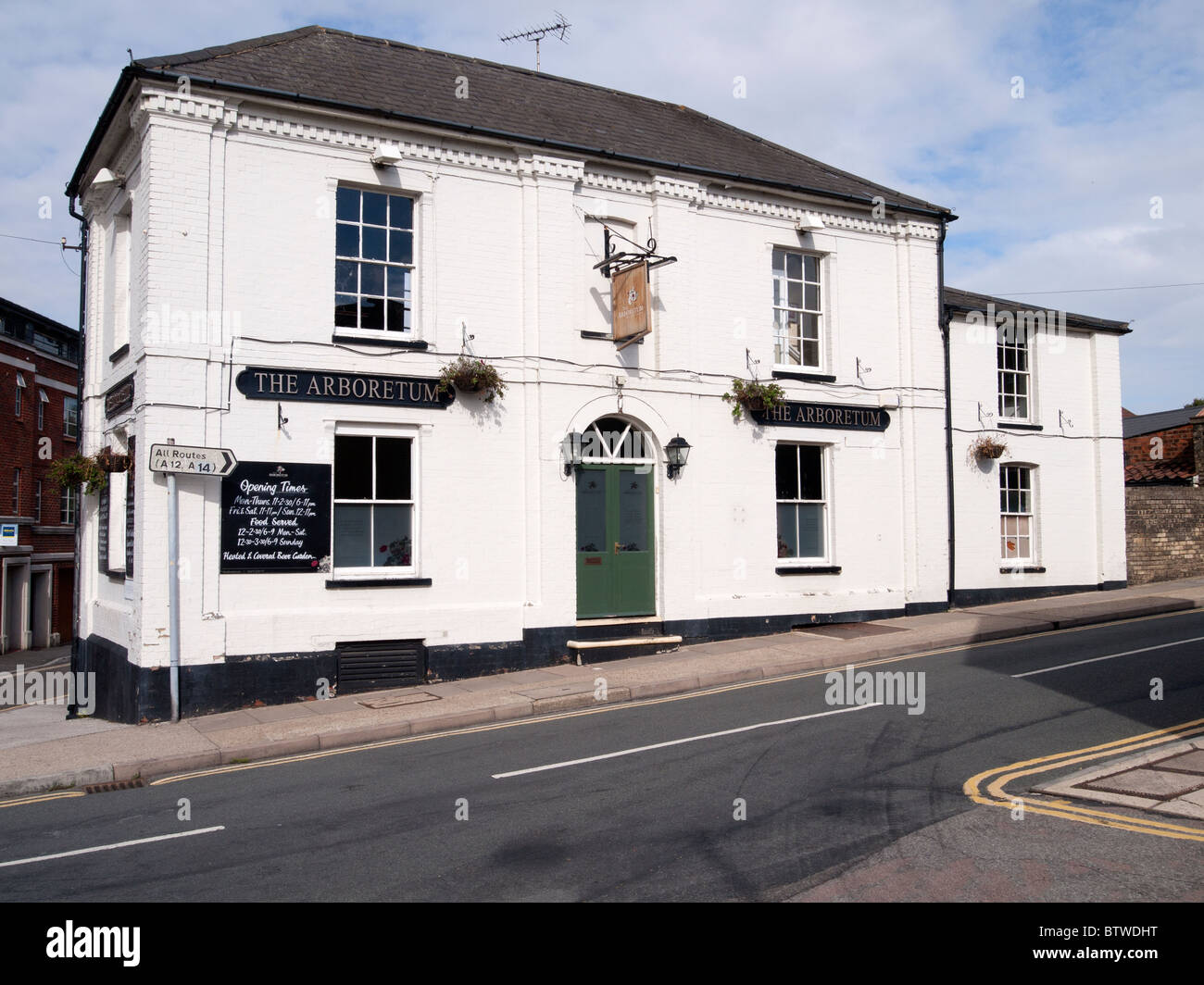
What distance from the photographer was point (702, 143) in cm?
1734

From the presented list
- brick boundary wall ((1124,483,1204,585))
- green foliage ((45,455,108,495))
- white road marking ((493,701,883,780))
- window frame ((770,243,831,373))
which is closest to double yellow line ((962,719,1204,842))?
white road marking ((493,701,883,780))

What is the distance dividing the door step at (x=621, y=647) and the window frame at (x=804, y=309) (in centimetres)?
523

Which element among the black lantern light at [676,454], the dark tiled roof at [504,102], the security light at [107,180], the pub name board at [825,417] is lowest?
the black lantern light at [676,454]

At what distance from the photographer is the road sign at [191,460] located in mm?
11523

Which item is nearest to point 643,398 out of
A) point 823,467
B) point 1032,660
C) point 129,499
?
point 823,467

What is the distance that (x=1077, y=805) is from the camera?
6.68 metres

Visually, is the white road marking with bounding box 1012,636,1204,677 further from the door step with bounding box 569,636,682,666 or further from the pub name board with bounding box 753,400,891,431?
the pub name board with bounding box 753,400,891,431

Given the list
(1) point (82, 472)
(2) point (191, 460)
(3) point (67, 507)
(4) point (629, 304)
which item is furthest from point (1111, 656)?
(3) point (67, 507)

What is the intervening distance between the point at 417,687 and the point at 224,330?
17.6 feet

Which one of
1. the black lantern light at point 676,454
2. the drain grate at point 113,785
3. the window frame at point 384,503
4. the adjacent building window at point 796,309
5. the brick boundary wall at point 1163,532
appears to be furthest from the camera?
the brick boundary wall at point 1163,532

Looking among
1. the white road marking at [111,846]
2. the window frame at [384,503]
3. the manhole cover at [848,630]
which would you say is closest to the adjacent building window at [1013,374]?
the manhole cover at [848,630]

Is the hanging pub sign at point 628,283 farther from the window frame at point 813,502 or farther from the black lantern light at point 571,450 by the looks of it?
the window frame at point 813,502
